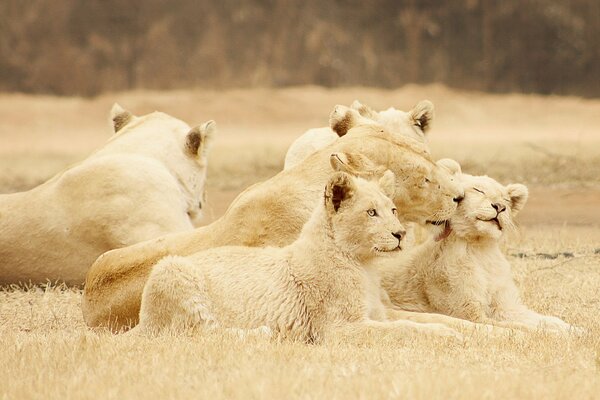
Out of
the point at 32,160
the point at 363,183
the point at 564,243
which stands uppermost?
the point at 363,183

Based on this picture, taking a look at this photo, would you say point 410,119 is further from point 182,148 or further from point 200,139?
point 182,148

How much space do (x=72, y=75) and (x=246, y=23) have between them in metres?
3.92

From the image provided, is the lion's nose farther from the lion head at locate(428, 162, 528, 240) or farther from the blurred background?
the blurred background

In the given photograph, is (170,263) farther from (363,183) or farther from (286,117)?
(286,117)

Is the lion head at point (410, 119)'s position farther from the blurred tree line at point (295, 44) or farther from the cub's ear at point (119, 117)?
the blurred tree line at point (295, 44)

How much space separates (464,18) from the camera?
27594mm

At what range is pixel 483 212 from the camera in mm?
7574

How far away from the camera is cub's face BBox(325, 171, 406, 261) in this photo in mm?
6730

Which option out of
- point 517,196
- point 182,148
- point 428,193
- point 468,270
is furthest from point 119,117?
point 468,270

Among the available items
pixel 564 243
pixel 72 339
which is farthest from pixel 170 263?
pixel 564 243

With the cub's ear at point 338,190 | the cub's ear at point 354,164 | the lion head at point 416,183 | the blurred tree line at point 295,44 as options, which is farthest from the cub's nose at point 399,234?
the blurred tree line at point 295,44

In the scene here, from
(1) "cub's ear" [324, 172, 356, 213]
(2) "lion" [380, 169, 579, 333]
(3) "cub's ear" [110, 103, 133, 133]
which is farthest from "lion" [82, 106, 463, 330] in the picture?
(3) "cub's ear" [110, 103, 133, 133]

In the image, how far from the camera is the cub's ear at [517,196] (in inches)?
306

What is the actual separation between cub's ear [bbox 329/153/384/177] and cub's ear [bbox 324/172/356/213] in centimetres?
53
